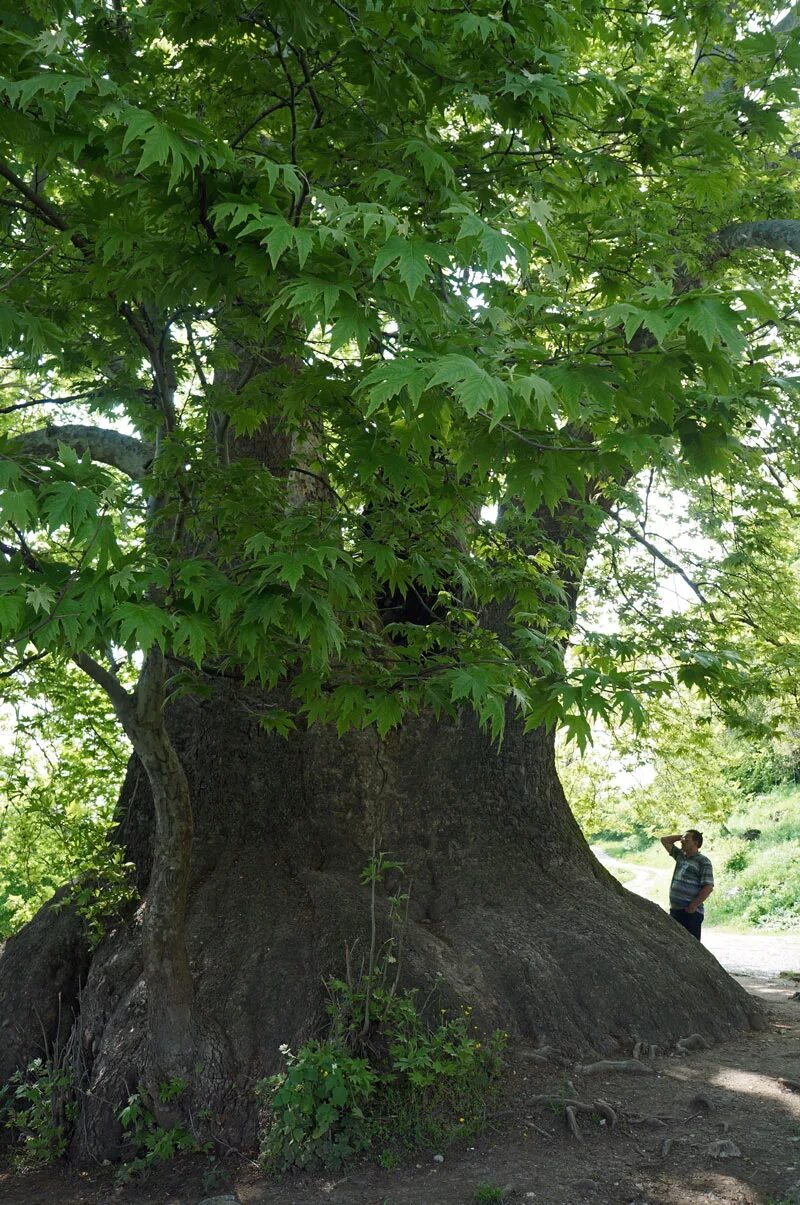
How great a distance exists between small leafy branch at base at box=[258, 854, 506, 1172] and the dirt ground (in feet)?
0.45

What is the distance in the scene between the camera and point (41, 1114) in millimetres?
6172

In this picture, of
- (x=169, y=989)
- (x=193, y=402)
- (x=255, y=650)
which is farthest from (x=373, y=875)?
(x=193, y=402)

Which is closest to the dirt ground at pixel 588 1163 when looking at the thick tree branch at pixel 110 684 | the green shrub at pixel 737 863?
the thick tree branch at pixel 110 684

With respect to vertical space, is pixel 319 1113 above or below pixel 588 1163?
above

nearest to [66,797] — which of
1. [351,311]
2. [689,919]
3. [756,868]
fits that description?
[689,919]

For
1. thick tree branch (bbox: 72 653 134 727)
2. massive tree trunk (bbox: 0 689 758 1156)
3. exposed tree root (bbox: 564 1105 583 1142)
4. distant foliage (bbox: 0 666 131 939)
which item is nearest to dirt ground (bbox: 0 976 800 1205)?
exposed tree root (bbox: 564 1105 583 1142)

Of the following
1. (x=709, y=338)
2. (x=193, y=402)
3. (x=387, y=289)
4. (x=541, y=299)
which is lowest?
(x=709, y=338)

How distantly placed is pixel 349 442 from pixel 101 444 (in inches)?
150

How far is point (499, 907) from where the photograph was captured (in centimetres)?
760

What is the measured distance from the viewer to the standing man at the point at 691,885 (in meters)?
9.26

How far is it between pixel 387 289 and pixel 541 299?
34.4 inches

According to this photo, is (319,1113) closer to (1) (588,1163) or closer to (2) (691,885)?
(1) (588,1163)

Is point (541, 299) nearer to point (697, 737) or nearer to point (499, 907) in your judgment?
point (499, 907)

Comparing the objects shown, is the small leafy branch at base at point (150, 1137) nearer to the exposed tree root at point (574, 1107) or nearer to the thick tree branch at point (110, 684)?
the exposed tree root at point (574, 1107)
